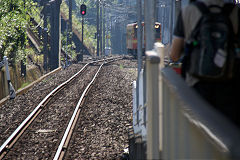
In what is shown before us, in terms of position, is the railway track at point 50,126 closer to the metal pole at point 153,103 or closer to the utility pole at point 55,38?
the metal pole at point 153,103

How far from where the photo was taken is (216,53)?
6.93 ft

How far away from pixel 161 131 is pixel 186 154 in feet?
3.01

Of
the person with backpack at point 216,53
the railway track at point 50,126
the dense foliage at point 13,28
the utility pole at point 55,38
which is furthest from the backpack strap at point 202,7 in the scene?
the utility pole at point 55,38

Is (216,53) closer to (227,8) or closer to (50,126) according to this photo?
(227,8)

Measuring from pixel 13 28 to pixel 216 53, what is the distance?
→ 50.0 ft

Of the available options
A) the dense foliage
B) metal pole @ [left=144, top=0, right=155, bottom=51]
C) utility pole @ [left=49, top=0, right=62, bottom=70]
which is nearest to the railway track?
metal pole @ [left=144, top=0, right=155, bottom=51]

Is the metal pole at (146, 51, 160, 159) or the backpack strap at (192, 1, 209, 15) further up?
the backpack strap at (192, 1, 209, 15)

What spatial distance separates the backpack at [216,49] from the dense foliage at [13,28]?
13754 mm

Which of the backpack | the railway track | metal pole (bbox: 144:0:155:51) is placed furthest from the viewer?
the railway track

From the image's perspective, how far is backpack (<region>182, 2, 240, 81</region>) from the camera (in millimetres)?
2113

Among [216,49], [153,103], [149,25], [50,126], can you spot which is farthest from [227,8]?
[50,126]

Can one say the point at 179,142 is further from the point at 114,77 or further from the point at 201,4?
the point at 114,77

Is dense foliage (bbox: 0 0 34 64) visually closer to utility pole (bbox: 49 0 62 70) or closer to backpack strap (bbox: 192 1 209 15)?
utility pole (bbox: 49 0 62 70)

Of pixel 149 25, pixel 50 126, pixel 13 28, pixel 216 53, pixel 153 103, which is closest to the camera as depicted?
pixel 216 53
